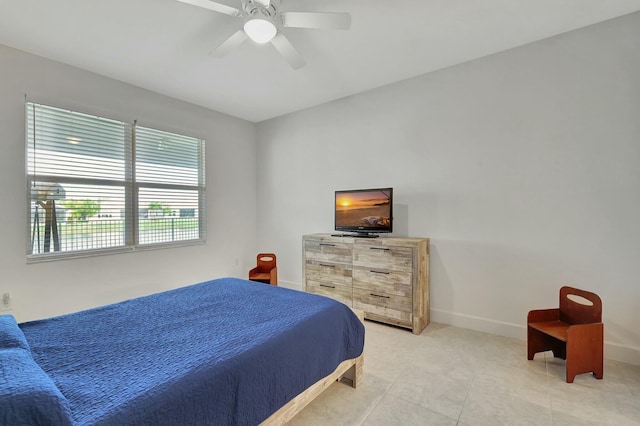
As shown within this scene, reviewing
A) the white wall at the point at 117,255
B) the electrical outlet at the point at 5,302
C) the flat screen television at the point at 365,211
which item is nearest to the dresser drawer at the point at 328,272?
the flat screen television at the point at 365,211

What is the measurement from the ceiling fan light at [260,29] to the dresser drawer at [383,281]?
2389mm

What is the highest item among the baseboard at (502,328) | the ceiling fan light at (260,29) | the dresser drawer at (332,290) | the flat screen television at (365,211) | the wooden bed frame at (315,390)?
the ceiling fan light at (260,29)

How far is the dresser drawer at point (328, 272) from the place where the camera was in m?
3.33

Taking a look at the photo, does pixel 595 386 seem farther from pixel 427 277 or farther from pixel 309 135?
pixel 309 135

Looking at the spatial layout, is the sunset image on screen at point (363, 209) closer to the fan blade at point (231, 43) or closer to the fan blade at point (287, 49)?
the fan blade at point (287, 49)

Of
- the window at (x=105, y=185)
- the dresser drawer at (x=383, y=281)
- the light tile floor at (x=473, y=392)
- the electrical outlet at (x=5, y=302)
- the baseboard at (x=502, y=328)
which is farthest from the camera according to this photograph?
the dresser drawer at (x=383, y=281)

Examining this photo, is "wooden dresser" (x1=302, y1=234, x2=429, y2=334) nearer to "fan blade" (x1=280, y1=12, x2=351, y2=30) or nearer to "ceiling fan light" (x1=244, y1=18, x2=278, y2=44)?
"fan blade" (x1=280, y1=12, x2=351, y2=30)

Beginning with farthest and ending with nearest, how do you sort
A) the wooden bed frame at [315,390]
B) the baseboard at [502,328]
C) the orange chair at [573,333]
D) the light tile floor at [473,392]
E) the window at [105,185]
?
the window at [105,185] → the baseboard at [502,328] → the orange chair at [573,333] → the light tile floor at [473,392] → the wooden bed frame at [315,390]

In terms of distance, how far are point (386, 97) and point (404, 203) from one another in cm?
133

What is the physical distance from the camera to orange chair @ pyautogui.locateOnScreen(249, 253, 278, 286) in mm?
3783

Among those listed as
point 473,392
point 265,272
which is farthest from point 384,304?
point 265,272

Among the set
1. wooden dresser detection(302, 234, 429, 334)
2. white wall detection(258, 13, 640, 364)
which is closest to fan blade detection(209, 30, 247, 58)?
white wall detection(258, 13, 640, 364)

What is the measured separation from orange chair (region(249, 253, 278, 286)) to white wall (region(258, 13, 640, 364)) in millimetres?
1520

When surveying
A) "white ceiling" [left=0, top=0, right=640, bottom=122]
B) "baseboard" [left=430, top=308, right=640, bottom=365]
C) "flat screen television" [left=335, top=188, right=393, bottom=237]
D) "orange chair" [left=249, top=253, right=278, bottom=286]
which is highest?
"white ceiling" [left=0, top=0, right=640, bottom=122]
